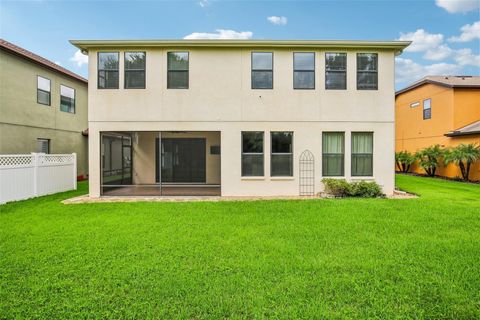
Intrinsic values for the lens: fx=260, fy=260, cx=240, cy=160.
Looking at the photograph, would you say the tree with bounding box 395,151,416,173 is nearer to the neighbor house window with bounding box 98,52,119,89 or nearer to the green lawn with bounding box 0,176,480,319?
the green lawn with bounding box 0,176,480,319

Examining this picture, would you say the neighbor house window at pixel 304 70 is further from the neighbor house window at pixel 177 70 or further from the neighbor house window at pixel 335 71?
the neighbor house window at pixel 177 70

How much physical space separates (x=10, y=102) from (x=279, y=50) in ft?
40.3

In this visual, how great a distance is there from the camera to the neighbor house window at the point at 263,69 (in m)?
9.83

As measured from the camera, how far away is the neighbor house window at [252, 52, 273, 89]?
32.2 ft

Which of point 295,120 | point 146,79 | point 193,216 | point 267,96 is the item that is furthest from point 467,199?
point 146,79

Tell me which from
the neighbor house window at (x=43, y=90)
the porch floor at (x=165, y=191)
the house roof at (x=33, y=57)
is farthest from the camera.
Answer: the neighbor house window at (x=43, y=90)

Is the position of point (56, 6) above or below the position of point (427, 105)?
above

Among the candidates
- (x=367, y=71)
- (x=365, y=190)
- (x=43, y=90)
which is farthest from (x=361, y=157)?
(x=43, y=90)

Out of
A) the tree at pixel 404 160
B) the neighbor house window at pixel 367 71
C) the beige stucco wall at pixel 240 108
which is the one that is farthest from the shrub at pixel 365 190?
the tree at pixel 404 160

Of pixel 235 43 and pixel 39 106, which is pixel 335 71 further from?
pixel 39 106

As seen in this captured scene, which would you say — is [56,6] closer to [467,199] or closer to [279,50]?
[279,50]

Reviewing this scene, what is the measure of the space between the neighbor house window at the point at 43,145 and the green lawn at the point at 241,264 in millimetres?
8387

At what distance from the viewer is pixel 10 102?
11.9 metres

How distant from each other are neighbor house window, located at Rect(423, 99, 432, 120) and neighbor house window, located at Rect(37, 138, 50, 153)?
23.6 meters
